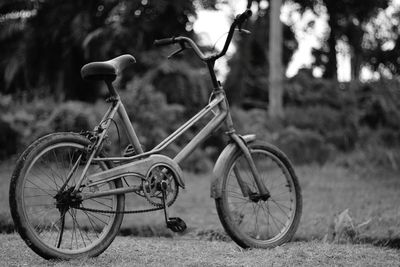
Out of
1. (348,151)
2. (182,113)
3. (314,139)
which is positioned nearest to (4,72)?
(182,113)

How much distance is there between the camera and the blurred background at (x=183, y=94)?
8.13 meters

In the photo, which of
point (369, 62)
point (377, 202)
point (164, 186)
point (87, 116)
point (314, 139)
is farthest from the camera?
point (369, 62)

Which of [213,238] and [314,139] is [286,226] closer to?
[213,238]

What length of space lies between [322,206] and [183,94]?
4.25 meters

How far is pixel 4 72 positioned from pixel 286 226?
829 centimetres

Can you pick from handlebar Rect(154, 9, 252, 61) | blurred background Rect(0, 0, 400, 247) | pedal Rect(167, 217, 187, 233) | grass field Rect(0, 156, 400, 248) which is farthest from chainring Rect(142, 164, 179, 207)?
blurred background Rect(0, 0, 400, 247)

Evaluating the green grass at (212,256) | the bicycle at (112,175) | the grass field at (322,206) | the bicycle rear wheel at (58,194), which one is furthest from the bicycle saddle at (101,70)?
the grass field at (322,206)

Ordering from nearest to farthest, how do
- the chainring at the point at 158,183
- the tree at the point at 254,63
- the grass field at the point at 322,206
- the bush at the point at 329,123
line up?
the chainring at the point at 158,183
the grass field at the point at 322,206
the bush at the point at 329,123
the tree at the point at 254,63

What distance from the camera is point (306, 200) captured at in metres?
A: 6.02

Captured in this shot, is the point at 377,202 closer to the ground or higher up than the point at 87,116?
closer to the ground

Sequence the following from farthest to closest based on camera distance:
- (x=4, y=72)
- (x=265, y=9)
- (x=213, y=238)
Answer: (x=265, y=9) < (x=4, y=72) < (x=213, y=238)

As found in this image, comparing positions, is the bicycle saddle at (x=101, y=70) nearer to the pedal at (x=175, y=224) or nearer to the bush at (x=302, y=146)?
the pedal at (x=175, y=224)

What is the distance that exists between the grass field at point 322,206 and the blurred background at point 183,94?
0.04 metres

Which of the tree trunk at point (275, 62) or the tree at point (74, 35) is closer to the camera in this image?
the tree at point (74, 35)
